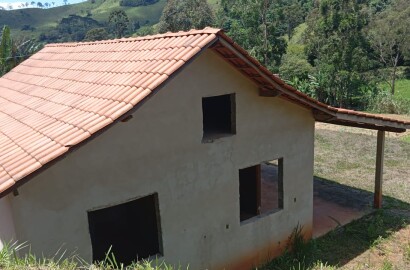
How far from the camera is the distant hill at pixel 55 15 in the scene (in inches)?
4872

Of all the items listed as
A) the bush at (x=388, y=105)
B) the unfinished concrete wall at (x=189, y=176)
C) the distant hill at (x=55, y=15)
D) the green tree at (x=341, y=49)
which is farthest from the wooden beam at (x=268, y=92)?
the distant hill at (x=55, y=15)

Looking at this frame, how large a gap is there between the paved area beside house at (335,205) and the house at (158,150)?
4.22 feet

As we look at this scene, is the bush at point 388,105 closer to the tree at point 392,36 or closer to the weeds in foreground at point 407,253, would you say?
the tree at point 392,36

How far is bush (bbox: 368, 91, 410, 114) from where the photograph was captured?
29.3 metres

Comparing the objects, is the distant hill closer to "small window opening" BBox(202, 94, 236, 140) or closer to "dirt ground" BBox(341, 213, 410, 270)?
"small window opening" BBox(202, 94, 236, 140)

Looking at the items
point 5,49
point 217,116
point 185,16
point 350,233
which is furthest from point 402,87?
point 217,116

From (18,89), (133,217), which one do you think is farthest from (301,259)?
(18,89)

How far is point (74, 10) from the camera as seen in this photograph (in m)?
160

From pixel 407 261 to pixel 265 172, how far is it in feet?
23.7

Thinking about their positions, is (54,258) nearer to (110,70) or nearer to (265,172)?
(110,70)

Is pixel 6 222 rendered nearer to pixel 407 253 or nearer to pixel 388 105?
pixel 407 253

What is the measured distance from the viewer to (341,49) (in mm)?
29125

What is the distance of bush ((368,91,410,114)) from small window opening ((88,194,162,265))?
24640 mm

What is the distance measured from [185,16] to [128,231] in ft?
173
